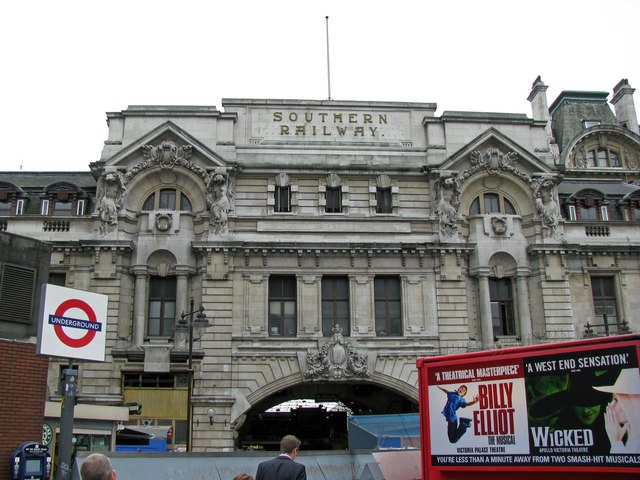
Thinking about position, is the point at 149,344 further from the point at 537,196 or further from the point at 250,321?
the point at 537,196

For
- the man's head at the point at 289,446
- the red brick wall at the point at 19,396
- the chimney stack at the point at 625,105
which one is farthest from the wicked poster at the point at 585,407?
the chimney stack at the point at 625,105

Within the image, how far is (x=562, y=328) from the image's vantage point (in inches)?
1388

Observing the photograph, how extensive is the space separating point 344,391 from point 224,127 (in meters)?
14.6

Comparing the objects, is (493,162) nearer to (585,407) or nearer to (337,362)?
(337,362)

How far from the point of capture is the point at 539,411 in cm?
1104

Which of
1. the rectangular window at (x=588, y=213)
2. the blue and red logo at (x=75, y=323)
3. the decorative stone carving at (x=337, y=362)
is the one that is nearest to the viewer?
the blue and red logo at (x=75, y=323)

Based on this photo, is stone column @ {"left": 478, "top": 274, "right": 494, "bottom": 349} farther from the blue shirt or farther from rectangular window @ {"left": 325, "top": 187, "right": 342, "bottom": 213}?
the blue shirt

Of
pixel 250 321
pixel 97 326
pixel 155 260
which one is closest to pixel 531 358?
pixel 97 326

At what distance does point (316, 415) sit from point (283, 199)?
1408 centimetres

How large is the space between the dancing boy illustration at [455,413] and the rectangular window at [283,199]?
24.7m

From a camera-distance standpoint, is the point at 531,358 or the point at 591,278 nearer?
the point at 531,358

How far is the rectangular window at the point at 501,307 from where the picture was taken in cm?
3603

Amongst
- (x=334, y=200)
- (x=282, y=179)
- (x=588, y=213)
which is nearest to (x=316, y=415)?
(x=334, y=200)

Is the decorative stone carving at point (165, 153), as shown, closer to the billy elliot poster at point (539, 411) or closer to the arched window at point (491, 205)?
the arched window at point (491, 205)
